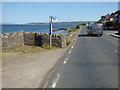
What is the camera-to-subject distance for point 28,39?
49.6ft

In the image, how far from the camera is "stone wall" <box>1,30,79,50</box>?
11844mm

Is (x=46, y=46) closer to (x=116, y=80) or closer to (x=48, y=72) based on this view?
(x=48, y=72)

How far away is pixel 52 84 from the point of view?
5469mm

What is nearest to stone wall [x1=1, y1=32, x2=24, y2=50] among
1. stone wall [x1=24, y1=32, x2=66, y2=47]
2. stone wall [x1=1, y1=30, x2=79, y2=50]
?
stone wall [x1=1, y1=30, x2=79, y2=50]

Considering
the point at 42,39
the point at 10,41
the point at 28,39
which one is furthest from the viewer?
the point at 28,39

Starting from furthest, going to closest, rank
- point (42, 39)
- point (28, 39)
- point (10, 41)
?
point (28, 39) < point (42, 39) < point (10, 41)

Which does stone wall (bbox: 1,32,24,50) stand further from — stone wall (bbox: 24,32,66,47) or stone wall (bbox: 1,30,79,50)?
stone wall (bbox: 24,32,66,47)

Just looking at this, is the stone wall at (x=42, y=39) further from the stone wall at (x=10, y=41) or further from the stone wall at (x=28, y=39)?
the stone wall at (x=10, y=41)

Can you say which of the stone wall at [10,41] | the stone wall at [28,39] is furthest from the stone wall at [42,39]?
the stone wall at [10,41]

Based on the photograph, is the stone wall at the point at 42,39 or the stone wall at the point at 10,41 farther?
the stone wall at the point at 42,39

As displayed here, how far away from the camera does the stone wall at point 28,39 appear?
11.8m

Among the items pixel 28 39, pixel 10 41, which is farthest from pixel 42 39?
pixel 10 41

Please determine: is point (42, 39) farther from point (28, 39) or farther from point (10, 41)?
point (10, 41)

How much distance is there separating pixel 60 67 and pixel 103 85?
2.83 meters
